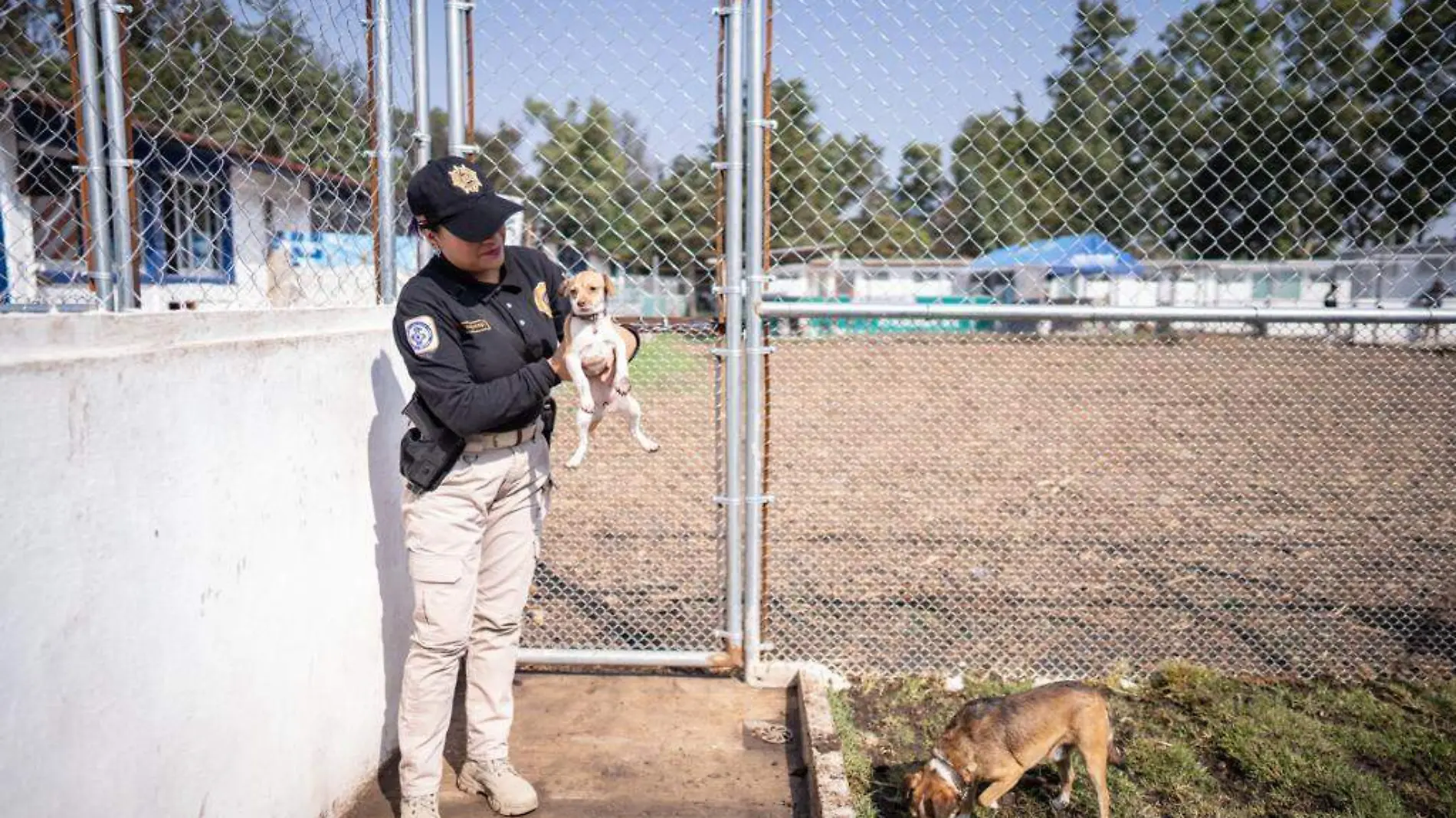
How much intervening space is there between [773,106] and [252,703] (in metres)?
2.85

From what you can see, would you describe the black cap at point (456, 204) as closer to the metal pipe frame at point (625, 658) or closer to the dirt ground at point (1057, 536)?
the dirt ground at point (1057, 536)

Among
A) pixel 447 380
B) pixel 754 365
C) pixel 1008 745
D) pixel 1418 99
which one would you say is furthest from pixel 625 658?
pixel 1418 99

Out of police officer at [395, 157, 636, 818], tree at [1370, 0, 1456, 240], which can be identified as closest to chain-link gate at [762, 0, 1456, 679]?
tree at [1370, 0, 1456, 240]

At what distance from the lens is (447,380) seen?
2559mm

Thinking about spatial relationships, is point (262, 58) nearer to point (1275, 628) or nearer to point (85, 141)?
point (85, 141)

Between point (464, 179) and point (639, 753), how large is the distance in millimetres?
2215

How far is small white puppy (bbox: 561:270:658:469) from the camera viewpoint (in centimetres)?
275

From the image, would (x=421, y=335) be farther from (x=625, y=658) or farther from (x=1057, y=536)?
(x=1057, y=536)

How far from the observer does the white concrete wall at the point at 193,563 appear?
1.71 metres

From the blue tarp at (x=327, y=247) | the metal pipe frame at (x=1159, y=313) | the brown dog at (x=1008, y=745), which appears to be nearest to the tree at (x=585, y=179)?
the blue tarp at (x=327, y=247)

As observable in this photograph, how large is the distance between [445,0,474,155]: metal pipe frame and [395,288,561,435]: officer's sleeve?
1.20 metres

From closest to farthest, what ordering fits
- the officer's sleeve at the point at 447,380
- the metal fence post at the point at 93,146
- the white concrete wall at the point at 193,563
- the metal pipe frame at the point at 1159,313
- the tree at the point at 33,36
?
the white concrete wall at the point at 193,563 → the metal fence post at the point at 93,146 → the tree at the point at 33,36 → the officer's sleeve at the point at 447,380 → the metal pipe frame at the point at 1159,313

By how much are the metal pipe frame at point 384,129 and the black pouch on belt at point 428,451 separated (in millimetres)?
1009

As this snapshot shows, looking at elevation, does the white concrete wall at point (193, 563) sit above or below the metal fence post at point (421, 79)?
below
